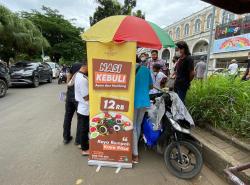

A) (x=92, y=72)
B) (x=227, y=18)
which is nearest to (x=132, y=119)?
(x=92, y=72)

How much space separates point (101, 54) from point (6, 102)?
20.7 feet

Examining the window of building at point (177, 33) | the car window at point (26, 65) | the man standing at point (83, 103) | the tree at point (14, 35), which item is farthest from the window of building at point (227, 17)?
the man standing at point (83, 103)

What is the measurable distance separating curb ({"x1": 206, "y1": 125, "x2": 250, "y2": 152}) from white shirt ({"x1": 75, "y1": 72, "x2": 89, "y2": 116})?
2447 millimetres

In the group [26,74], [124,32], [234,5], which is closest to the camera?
→ [234,5]

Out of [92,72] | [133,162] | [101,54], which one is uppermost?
[101,54]

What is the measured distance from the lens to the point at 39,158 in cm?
347

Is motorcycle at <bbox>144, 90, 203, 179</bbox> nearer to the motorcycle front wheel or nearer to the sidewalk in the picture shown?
the motorcycle front wheel

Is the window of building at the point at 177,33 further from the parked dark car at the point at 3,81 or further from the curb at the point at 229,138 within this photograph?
the curb at the point at 229,138

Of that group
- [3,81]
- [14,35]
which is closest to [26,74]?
[3,81]

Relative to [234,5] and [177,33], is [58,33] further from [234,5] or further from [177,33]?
[234,5]

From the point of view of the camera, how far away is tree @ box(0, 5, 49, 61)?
13.5 m

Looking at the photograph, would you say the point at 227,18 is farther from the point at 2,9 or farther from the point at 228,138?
the point at 228,138

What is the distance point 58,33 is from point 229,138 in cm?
3002

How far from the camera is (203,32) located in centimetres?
3189
